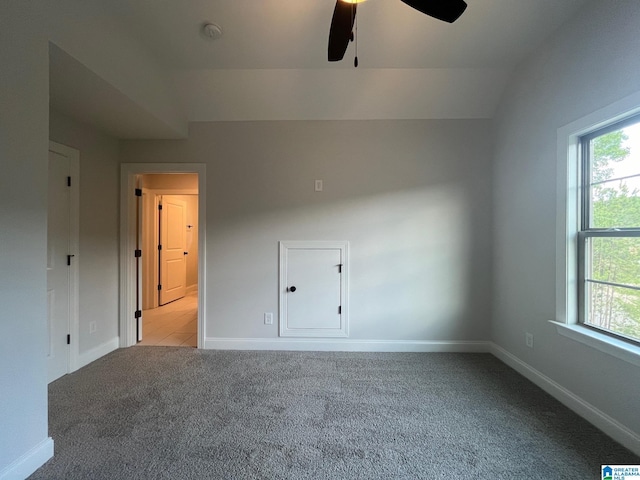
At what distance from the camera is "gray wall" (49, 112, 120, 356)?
8.05 ft

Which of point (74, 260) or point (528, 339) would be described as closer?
point (528, 339)

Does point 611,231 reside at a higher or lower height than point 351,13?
lower

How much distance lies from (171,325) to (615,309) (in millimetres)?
4364

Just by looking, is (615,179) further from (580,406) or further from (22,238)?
(22,238)

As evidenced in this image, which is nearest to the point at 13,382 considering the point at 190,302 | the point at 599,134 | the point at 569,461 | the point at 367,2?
the point at 569,461

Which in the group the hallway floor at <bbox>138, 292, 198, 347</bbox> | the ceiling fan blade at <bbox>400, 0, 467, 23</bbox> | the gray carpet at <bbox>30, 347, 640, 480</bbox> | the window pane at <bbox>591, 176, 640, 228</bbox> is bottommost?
the hallway floor at <bbox>138, 292, 198, 347</bbox>

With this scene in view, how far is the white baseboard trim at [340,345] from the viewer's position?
275 centimetres

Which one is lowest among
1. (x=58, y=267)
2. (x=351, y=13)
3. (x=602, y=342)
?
(x=602, y=342)

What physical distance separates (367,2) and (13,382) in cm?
294

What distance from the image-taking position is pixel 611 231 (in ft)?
5.50

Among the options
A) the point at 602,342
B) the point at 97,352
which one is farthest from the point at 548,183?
the point at 97,352

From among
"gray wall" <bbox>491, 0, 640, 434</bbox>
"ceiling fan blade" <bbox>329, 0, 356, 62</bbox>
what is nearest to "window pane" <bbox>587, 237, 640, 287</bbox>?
"gray wall" <bbox>491, 0, 640, 434</bbox>

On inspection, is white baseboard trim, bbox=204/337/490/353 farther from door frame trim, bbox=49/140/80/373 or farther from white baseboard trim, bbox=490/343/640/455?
door frame trim, bbox=49/140/80/373

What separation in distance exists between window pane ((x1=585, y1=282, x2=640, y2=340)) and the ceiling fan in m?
1.87
